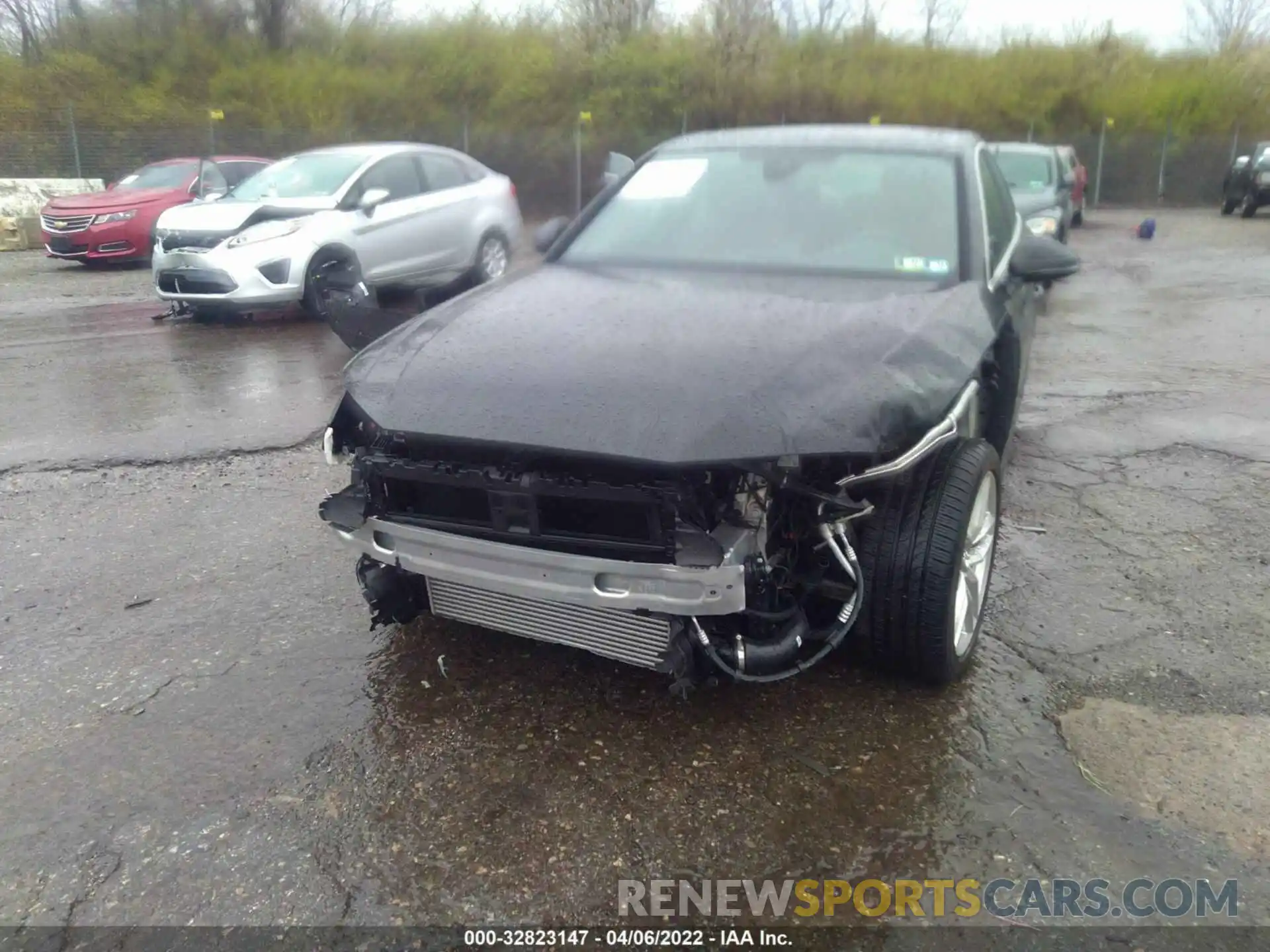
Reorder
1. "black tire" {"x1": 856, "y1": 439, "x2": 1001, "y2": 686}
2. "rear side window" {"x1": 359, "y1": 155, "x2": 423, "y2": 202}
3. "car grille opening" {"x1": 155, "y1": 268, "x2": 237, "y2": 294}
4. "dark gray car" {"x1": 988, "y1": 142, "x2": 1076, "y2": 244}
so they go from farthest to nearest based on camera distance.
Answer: "dark gray car" {"x1": 988, "y1": 142, "x2": 1076, "y2": 244} → "rear side window" {"x1": 359, "y1": 155, "x2": 423, "y2": 202} → "car grille opening" {"x1": 155, "y1": 268, "x2": 237, "y2": 294} → "black tire" {"x1": 856, "y1": 439, "x2": 1001, "y2": 686}

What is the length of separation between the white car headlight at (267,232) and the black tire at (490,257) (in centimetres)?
203

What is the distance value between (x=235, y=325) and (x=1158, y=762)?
28.0ft

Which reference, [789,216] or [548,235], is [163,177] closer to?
[548,235]

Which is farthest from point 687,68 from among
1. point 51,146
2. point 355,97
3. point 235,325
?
point 235,325

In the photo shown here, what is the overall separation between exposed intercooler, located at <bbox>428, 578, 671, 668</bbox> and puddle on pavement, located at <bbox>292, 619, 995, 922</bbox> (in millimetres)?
256

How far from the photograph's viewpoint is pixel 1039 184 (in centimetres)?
1320

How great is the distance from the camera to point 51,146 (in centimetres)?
1930

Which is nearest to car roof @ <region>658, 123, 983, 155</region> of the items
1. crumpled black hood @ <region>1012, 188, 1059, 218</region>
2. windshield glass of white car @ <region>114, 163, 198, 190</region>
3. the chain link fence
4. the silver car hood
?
the silver car hood

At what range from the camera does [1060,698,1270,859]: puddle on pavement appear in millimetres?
2561

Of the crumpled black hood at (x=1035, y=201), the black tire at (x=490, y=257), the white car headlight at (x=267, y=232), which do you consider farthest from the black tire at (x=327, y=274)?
the crumpled black hood at (x=1035, y=201)

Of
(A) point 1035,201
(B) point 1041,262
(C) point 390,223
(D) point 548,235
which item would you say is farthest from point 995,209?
(A) point 1035,201

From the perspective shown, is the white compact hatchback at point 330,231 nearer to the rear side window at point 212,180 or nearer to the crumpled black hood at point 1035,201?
the rear side window at point 212,180

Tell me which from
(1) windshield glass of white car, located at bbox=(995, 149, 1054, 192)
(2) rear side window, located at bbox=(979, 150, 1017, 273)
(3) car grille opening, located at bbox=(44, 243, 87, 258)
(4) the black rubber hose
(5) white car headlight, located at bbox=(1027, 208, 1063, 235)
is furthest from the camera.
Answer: (3) car grille opening, located at bbox=(44, 243, 87, 258)

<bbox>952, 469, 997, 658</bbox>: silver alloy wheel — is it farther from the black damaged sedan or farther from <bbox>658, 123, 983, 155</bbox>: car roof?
<bbox>658, 123, 983, 155</bbox>: car roof
